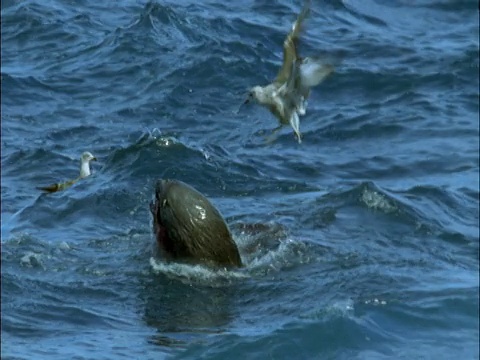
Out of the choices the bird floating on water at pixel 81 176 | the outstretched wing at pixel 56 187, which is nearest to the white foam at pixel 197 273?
the bird floating on water at pixel 81 176

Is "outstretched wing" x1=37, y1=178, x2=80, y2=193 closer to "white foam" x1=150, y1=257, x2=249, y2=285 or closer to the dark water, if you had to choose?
the dark water

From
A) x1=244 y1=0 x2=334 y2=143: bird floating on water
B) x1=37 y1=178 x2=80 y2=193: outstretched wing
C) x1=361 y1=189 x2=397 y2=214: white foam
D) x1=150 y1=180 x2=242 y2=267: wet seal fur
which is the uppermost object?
x1=244 y1=0 x2=334 y2=143: bird floating on water

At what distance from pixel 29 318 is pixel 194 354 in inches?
47.1

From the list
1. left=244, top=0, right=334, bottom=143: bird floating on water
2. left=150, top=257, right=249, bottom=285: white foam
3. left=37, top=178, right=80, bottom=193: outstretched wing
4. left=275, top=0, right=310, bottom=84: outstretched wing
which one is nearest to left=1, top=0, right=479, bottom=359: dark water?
left=150, top=257, right=249, bottom=285: white foam

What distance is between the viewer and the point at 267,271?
368 inches

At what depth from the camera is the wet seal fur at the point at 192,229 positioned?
9242 millimetres

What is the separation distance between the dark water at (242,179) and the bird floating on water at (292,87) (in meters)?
1.79

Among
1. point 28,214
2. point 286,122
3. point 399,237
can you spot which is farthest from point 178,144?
point 286,122

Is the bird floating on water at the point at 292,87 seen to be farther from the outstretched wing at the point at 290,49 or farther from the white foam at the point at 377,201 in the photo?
the white foam at the point at 377,201

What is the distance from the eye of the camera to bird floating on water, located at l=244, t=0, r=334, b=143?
6.52m

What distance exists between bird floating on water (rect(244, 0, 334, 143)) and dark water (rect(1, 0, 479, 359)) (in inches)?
70.3

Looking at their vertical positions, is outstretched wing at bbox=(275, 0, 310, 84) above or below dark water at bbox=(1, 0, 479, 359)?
above

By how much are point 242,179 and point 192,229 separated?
97.7 inches

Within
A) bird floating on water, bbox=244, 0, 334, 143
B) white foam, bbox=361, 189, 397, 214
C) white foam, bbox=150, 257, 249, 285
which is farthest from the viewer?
white foam, bbox=361, 189, 397, 214
